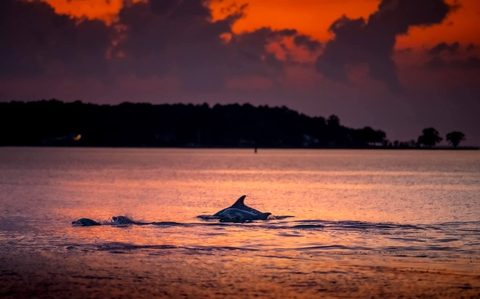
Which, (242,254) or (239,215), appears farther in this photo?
(239,215)

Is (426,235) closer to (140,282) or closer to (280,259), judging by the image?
(280,259)

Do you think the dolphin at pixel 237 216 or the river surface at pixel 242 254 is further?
the dolphin at pixel 237 216

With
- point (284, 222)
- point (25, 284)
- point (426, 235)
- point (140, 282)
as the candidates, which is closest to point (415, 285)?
point (140, 282)

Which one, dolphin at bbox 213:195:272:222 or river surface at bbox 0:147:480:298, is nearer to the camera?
river surface at bbox 0:147:480:298

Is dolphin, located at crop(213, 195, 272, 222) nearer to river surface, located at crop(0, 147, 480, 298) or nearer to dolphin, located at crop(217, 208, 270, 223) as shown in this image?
dolphin, located at crop(217, 208, 270, 223)

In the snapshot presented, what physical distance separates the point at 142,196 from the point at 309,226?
27748 mm

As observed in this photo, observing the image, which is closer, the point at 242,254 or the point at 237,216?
the point at 242,254

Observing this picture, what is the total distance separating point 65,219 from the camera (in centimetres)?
3981

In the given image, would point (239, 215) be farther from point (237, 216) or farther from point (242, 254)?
point (242, 254)

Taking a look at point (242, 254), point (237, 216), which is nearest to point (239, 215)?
point (237, 216)

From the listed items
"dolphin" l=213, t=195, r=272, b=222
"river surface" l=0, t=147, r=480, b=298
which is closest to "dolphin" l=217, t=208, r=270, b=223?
"dolphin" l=213, t=195, r=272, b=222

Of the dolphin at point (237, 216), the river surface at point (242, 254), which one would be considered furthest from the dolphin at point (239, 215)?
the river surface at point (242, 254)

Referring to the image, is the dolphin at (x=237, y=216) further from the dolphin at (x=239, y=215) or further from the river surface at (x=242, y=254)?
the river surface at (x=242, y=254)

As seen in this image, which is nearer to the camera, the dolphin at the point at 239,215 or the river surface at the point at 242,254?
the river surface at the point at 242,254
